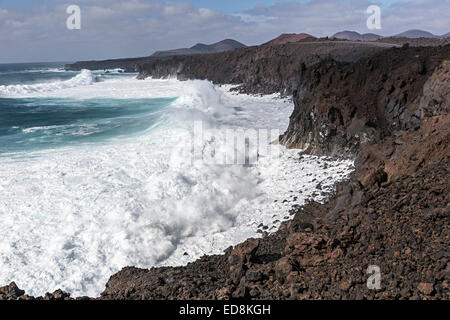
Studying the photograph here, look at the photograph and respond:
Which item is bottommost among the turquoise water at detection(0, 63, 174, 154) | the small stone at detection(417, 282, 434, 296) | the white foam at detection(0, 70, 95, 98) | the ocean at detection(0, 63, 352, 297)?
the ocean at detection(0, 63, 352, 297)

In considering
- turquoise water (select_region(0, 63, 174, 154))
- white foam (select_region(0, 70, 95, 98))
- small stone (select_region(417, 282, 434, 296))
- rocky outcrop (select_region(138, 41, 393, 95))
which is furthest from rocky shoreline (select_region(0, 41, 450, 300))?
→ white foam (select_region(0, 70, 95, 98))

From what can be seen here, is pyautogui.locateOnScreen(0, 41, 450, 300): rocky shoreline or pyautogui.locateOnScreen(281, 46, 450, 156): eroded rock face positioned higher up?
pyautogui.locateOnScreen(281, 46, 450, 156): eroded rock face

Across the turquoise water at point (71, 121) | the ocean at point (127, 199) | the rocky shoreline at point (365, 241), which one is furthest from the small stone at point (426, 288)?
the turquoise water at point (71, 121)

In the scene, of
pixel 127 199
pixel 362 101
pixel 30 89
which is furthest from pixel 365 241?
pixel 30 89

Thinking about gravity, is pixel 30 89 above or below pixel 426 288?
above

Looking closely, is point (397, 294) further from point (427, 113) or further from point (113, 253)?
point (427, 113)

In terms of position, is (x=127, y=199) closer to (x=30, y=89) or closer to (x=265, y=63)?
(x=265, y=63)

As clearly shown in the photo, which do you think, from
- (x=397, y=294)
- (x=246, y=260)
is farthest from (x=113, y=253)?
(x=397, y=294)

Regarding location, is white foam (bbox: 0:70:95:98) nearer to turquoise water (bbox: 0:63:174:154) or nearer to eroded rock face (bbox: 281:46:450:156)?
turquoise water (bbox: 0:63:174:154)
